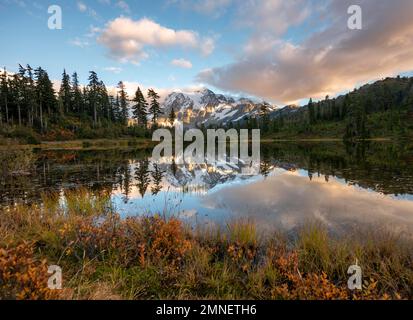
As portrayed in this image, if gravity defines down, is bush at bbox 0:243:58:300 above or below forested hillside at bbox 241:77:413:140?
below

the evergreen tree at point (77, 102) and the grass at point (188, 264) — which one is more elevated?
the evergreen tree at point (77, 102)

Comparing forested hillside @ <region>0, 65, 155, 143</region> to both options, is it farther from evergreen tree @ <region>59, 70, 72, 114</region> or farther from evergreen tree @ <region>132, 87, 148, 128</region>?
evergreen tree @ <region>132, 87, 148, 128</region>

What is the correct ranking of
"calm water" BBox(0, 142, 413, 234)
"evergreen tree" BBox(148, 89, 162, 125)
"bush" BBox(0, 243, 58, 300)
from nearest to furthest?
"bush" BBox(0, 243, 58, 300) → "calm water" BBox(0, 142, 413, 234) → "evergreen tree" BBox(148, 89, 162, 125)

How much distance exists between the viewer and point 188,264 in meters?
5.66

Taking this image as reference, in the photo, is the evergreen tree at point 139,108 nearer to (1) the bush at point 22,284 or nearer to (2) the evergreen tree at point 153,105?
(2) the evergreen tree at point 153,105

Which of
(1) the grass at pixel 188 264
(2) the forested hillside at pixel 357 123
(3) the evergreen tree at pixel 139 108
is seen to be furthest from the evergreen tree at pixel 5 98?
(2) the forested hillside at pixel 357 123

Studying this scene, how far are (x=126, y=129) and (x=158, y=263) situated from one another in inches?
2891

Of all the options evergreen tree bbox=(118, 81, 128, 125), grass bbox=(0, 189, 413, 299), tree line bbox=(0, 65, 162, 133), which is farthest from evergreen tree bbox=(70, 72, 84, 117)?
grass bbox=(0, 189, 413, 299)

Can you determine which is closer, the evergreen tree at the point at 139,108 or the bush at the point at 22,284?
the bush at the point at 22,284

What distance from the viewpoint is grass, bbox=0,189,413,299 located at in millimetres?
4188

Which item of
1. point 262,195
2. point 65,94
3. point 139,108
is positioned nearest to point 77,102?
point 65,94

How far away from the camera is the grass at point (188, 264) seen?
4.19 metres

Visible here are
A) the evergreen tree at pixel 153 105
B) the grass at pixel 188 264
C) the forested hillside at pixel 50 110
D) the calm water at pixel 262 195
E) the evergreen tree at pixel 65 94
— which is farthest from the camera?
the evergreen tree at pixel 153 105

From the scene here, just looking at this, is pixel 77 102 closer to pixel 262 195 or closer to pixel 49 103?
pixel 49 103
